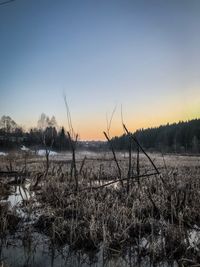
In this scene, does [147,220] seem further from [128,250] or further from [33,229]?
[33,229]

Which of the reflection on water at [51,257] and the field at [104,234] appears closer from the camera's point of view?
the reflection on water at [51,257]

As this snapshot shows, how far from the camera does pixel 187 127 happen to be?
95.8m

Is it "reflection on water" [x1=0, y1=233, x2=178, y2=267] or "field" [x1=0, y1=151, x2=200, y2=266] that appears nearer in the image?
"reflection on water" [x1=0, y1=233, x2=178, y2=267]

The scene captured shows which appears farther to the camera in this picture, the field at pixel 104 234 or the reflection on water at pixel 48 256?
the field at pixel 104 234

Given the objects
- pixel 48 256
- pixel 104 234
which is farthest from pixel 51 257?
pixel 104 234

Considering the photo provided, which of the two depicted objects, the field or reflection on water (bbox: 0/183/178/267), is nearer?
reflection on water (bbox: 0/183/178/267)

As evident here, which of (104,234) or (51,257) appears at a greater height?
(104,234)

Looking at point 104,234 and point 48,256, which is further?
point 104,234

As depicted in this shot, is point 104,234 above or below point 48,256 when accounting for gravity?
above

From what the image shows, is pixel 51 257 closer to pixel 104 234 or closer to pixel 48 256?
pixel 48 256

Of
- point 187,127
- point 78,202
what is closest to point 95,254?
point 78,202

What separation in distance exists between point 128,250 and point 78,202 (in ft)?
8.66

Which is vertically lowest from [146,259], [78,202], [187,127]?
[146,259]

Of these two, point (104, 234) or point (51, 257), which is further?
point (104, 234)
